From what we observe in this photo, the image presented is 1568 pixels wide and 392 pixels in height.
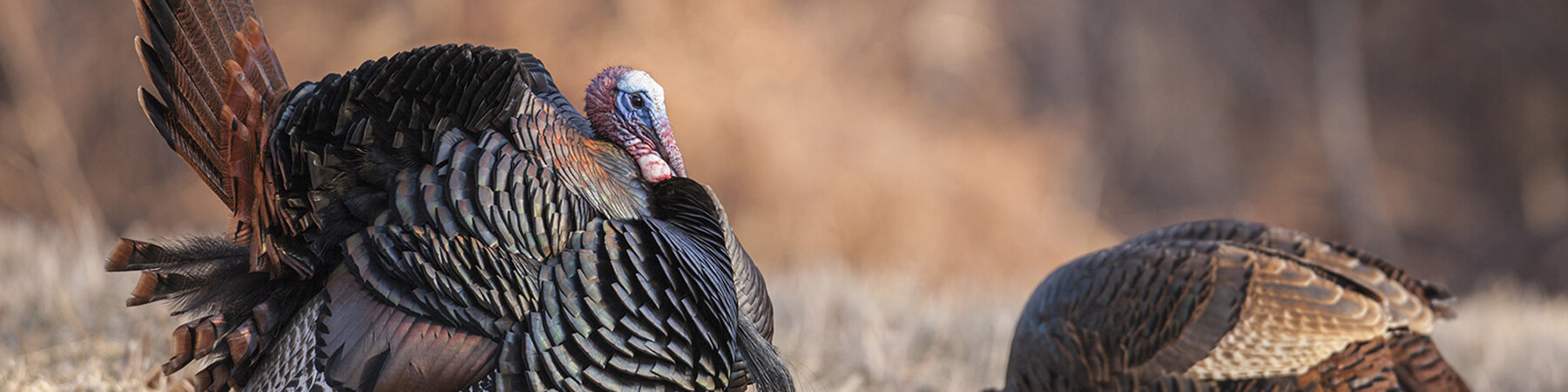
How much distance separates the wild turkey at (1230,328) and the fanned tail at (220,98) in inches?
80.7

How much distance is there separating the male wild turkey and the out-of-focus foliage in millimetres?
3441

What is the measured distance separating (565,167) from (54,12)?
7305mm

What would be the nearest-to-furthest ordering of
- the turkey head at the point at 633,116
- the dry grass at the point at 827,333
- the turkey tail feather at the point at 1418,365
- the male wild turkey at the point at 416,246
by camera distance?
the male wild turkey at the point at 416,246 → the turkey head at the point at 633,116 → the dry grass at the point at 827,333 → the turkey tail feather at the point at 1418,365

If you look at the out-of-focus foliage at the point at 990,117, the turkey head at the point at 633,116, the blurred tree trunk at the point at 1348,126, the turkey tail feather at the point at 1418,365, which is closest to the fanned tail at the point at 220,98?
the turkey head at the point at 633,116

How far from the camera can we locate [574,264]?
2100mm

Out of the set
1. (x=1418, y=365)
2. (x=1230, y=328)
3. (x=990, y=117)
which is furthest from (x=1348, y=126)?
(x=1230, y=328)

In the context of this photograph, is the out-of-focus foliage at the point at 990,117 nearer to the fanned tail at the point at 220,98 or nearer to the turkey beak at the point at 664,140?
the fanned tail at the point at 220,98

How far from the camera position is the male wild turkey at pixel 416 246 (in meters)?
2.06

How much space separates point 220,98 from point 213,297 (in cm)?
38

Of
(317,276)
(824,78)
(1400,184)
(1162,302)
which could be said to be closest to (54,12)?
(824,78)

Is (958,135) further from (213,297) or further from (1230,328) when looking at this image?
(213,297)

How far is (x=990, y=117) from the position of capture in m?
11.0

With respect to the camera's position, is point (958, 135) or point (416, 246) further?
point (958, 135)

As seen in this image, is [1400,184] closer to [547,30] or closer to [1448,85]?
[1448,85]
